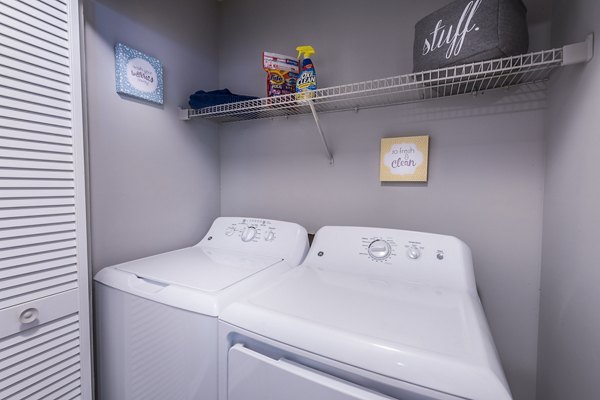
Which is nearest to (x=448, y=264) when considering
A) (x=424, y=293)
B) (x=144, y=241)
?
(x=424, y=293)

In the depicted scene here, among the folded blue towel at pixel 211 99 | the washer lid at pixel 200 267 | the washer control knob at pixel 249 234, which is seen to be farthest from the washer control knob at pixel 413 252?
the folded blue towel at pixel 211 99

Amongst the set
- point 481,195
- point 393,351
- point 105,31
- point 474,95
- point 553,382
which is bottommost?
point 553,382

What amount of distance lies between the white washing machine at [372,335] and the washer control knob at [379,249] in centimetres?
2

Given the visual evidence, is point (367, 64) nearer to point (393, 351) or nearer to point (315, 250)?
point (315, 250)

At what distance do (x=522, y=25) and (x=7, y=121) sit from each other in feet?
5.45

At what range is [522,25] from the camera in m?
0.89

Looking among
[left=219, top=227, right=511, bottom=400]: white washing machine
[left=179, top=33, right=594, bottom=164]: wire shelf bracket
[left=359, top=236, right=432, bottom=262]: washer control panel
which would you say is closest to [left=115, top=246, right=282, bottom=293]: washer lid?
[left=219, top=227, right=511, bottom=400]: white washing machine

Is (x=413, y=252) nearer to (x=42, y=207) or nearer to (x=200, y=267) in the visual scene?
(x=200, y=267)

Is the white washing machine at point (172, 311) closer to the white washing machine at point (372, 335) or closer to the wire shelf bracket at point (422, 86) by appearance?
the white washing machine at point (372, 335)

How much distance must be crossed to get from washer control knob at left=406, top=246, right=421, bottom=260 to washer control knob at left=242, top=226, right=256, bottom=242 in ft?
2.43

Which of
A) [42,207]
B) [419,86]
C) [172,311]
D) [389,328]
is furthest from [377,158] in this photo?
[42,207]

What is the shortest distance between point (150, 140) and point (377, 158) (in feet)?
3.76

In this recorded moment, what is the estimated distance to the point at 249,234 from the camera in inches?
55.4

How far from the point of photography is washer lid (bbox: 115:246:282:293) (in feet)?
3.11
